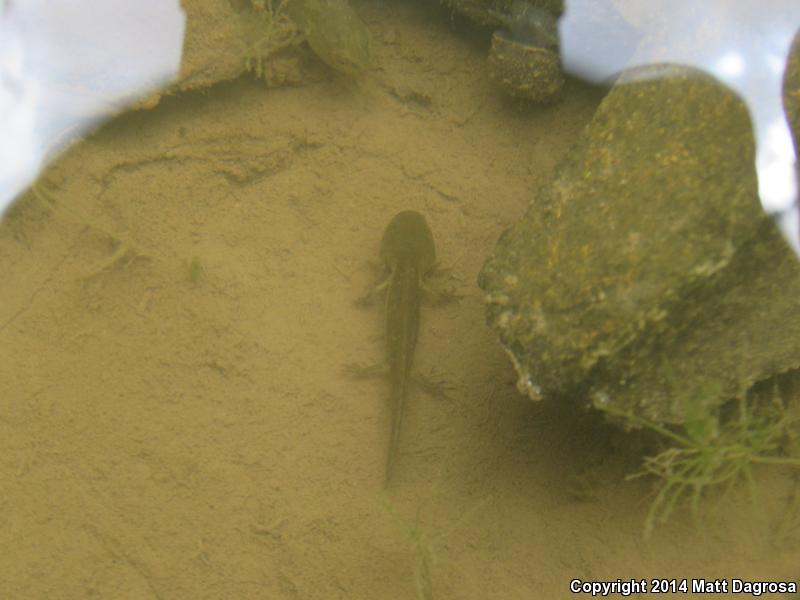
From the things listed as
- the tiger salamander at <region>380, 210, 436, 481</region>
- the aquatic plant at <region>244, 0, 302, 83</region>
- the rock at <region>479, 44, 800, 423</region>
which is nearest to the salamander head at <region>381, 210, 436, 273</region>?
the tiger salamander at <region>380, 210, 436, 481</region>

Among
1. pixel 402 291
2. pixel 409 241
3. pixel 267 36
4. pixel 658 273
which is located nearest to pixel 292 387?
pixel 402 291

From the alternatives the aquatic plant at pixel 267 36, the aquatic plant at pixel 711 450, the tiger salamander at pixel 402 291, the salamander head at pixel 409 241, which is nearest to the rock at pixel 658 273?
the aquatic plant at pixel 711 450

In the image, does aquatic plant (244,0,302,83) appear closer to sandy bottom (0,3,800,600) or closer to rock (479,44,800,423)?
sandy bottom (0,3,800,600)

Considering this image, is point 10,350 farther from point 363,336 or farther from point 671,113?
point 671,113

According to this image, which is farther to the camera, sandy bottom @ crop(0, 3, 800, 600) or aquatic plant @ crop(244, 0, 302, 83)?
aquatic plant @ crop(244, 0, 302, 83)

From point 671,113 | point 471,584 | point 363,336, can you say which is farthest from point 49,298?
point 671,113

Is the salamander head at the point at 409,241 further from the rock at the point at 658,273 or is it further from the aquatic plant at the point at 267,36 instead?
the aquatic plant at the point at 267,36
